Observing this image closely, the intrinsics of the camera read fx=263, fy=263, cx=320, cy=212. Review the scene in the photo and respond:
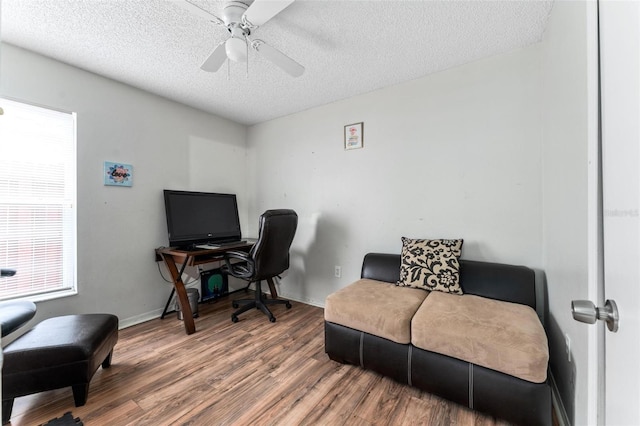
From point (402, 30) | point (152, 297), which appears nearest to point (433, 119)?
point (402, 30)

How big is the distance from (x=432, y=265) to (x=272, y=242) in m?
1.47

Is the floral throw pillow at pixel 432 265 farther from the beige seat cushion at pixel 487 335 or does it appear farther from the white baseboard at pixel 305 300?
the white baseboard at pixel 305 300

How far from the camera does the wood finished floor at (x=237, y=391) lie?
147 cm

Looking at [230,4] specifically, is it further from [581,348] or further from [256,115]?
[581,348]

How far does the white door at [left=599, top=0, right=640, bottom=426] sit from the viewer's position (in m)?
0.57

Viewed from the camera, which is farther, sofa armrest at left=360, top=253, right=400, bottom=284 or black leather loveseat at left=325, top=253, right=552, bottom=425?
sofa armrest at left=360, top=253, right=400, bottom=284

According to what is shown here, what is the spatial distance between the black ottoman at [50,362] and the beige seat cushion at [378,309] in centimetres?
150

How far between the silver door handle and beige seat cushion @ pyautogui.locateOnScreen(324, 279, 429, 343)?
107 centimetres

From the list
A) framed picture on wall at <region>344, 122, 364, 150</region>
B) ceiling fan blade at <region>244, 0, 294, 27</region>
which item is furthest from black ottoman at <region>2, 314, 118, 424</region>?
framed picture on wall at <region>344, 122, 364, 150</region>

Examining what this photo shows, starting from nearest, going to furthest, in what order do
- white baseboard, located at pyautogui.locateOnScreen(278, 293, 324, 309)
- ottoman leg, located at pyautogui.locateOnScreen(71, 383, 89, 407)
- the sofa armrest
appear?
ottoman leg, located at pyautogui.locateOnScreen(71, 383, 89, 407) → the sofa armrest → white baseboard, located at pyautogui.locateOnScreen(278, 293, 324, 309)

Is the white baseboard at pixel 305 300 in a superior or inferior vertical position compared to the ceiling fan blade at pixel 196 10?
inferior

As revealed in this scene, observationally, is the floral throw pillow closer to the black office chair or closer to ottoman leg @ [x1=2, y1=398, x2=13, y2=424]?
the black office chair

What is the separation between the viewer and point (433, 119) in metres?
2.40

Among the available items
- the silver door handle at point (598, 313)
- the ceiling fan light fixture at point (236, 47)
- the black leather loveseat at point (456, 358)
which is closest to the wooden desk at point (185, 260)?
the black leather loveseat at point (456, 358)
